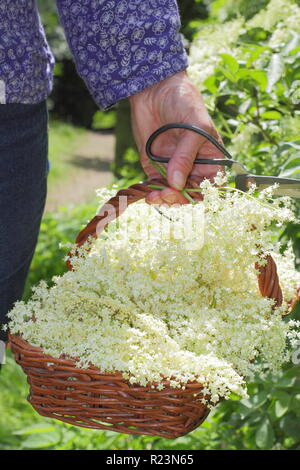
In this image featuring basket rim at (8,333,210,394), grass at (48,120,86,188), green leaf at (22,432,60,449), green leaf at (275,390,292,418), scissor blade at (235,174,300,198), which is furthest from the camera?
grass at (48,120,86,188)

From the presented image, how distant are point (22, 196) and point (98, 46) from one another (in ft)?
1.40

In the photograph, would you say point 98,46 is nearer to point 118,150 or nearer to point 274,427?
point 274,427

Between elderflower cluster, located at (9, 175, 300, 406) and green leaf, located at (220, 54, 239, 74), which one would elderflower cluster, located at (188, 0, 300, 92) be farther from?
elderflower cluster, located at (9, 175, 300, 406)

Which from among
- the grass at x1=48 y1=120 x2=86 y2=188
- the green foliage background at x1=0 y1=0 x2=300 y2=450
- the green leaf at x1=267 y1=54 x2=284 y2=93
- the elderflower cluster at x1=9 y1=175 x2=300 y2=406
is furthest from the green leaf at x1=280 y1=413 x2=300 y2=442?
the grass at x1=48 y1=120 x2=86 y2=188

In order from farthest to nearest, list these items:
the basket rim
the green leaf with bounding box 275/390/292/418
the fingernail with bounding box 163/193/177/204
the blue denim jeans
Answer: the green leaf with bounding box 275/390/292/418, the blue denim jeans, the fingernail with bounding box 163/193/177/204, the basket rim

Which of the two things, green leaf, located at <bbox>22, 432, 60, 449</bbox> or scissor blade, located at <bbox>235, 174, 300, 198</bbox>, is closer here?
scissor blade, located at <bbox>235, 174, 300, 198</bbox>

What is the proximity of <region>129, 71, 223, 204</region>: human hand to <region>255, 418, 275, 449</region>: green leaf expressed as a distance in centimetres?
80

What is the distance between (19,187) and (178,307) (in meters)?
0.59

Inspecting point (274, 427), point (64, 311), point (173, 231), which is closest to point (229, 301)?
point (173, 231)

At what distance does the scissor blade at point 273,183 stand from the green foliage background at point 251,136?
0.29 feet

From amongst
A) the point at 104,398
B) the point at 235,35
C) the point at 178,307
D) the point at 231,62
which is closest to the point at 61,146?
the point at 235,35

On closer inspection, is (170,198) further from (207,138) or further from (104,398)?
(104,398)

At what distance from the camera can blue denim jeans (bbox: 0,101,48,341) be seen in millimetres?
1550

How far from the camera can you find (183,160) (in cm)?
139
